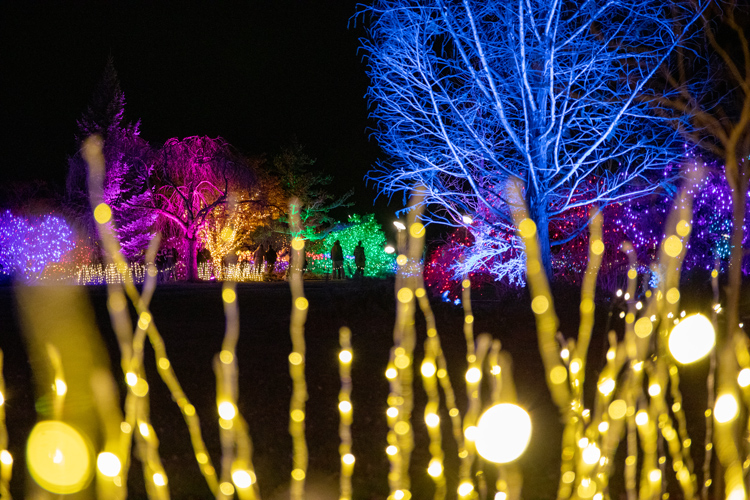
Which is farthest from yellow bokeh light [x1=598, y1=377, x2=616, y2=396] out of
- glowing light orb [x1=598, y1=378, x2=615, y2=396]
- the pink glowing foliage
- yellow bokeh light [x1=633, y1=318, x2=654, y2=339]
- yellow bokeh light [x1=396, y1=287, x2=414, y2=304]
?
the pink glowing foliage

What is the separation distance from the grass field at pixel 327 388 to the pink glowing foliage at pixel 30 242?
55.5 feet

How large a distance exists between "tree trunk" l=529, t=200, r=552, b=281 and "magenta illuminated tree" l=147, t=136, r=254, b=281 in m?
15.5

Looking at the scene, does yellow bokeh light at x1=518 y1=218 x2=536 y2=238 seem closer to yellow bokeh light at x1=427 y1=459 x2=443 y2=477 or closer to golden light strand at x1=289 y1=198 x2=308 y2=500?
yellow bokeh light at x1=427 y1=459 x2=443 y2=477

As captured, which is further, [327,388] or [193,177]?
[193,177]

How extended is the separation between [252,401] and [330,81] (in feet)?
83.1

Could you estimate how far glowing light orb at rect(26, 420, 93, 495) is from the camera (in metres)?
2.38

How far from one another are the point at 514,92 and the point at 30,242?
2273 cm

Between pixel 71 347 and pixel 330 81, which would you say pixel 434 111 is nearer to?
pixel 71 347

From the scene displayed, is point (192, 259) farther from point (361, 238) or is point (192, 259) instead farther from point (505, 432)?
point (505, 432)

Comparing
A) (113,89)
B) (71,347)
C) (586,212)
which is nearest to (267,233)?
(113,89)

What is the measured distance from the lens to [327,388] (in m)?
4.62

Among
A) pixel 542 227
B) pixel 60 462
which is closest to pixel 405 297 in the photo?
pixel 60 462

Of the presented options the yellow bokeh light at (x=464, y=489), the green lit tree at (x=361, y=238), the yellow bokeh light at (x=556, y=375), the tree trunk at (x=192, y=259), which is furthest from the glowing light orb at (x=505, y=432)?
the green lit tree at (x=361, y=238)

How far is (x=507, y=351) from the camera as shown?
5.55 meters
